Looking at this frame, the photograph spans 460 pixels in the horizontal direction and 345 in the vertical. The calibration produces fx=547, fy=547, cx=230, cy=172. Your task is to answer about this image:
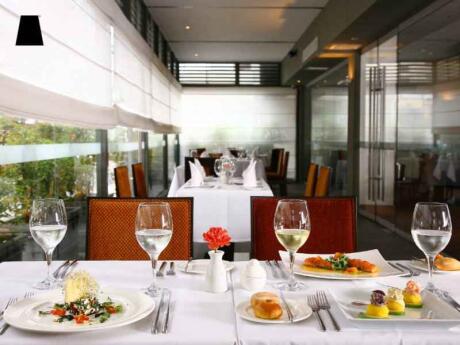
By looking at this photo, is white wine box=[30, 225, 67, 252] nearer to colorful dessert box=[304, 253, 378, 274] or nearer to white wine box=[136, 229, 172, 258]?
white wine box=[136, 229, 172, 258]

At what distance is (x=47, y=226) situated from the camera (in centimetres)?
138

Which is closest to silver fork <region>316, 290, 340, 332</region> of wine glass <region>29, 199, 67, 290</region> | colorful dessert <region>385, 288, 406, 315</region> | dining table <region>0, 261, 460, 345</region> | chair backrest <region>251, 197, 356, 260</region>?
dining table <region>0, 261, 460, 345</region>

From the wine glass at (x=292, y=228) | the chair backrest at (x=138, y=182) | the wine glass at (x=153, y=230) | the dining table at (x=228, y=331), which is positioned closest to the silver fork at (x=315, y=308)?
the dining table at (x=228, y=331)

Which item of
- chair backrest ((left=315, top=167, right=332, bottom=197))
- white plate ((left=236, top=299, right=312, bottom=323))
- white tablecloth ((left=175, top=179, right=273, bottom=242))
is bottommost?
white tablecloth ((left=175, top=179, right=273, bottom=242))

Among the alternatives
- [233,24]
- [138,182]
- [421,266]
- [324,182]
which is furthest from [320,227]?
[233,24]

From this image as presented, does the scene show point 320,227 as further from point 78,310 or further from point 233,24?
point 233,24

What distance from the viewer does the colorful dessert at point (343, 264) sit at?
1.44m

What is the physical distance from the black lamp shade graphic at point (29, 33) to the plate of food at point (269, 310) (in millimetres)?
1810

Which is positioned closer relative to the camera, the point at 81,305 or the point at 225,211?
the point at 81,305

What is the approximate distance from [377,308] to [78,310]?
587 mm

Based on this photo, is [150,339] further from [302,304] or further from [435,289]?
[435,289]

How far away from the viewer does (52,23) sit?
3578 mm

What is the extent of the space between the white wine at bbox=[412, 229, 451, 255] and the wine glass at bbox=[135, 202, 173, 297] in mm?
599

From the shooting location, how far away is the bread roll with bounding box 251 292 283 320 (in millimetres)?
1069
